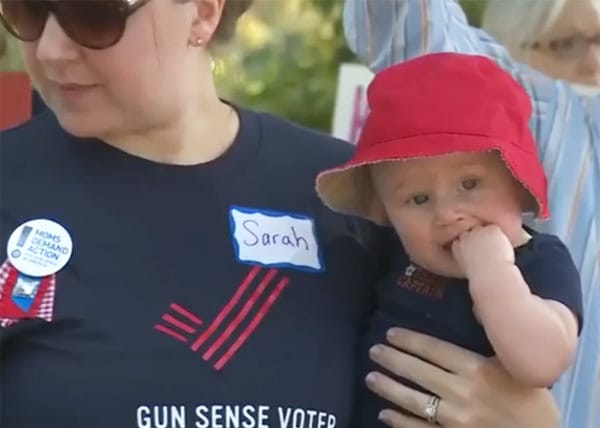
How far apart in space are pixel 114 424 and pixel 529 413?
498 millimetres

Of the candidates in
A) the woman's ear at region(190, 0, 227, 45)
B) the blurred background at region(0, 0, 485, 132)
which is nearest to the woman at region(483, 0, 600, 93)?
the woman's ear at region(190, 0, 227, 45)

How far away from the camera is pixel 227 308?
149cm

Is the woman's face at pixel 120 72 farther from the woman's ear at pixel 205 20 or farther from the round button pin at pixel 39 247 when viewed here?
the round button pin at pixel 39 247

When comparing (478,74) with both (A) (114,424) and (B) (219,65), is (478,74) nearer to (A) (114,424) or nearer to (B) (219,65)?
(B) (219,65)

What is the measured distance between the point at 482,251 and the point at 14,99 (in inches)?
28.1

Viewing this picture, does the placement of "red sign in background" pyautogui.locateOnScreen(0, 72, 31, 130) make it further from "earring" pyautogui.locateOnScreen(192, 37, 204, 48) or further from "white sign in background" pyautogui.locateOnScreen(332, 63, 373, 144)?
"white sign in background" pyautogui.locateOnScreen(332, 63, 373, 144)

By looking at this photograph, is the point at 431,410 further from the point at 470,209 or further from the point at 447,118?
the point at 447,118

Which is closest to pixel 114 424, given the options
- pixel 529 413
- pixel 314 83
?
pixel 529 413

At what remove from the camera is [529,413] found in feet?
5.04

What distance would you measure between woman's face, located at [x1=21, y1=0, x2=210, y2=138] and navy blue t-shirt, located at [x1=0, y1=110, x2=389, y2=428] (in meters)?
0.07

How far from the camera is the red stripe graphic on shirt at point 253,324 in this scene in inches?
57.7

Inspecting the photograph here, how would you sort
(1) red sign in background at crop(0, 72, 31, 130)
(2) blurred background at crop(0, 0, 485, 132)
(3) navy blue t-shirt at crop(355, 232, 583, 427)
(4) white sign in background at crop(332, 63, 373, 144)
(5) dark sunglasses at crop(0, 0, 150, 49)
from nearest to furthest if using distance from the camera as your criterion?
(5) dark sunglasses at crop(0, 0, 150, 49) < (3) navy blue t-shirt at crop(355, 232, 583, 427) < (1) red sign in background at crop(0, 72, 31, 130) < (4) white sign in background at crop(332, 63, 373, 144) < (2) blurred background at crop(0, 0, 485, 132)

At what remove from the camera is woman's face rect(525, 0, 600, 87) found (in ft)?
5.85

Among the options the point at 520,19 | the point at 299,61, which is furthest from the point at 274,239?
the point at 299,61
